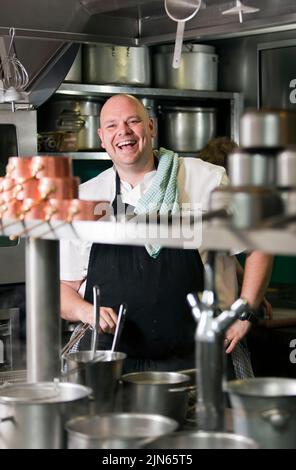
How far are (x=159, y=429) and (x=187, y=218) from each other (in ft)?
1.53

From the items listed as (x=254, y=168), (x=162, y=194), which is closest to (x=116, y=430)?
(x=254, y=168)

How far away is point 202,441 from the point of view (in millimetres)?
1708

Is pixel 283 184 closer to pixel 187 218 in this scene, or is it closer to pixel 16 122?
pixel 187 218

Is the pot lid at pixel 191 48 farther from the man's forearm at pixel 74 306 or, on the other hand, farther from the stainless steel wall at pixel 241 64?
the man's forearm at pixel 74 306

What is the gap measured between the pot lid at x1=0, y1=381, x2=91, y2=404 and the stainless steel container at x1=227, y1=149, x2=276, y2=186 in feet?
1.84

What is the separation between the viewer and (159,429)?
5.79 ft

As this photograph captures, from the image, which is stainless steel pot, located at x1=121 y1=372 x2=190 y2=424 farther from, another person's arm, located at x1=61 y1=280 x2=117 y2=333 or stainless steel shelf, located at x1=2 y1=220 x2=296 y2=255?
another person's arm, located at x1=61 y1=280 x2=117 y2=333

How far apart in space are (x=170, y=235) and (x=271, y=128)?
0.35 meters

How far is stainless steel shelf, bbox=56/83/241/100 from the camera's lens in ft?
15.3

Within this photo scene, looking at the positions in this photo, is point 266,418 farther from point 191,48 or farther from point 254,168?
point 191,48

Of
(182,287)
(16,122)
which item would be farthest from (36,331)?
(16,122)

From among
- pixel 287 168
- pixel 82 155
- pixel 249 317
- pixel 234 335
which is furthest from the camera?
pixel 82 155

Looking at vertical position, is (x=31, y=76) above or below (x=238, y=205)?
above

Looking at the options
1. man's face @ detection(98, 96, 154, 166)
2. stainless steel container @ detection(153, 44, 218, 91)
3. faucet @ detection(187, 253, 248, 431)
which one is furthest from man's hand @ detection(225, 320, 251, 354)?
stainless steel container @ detection(153, 44, 218, 91)
